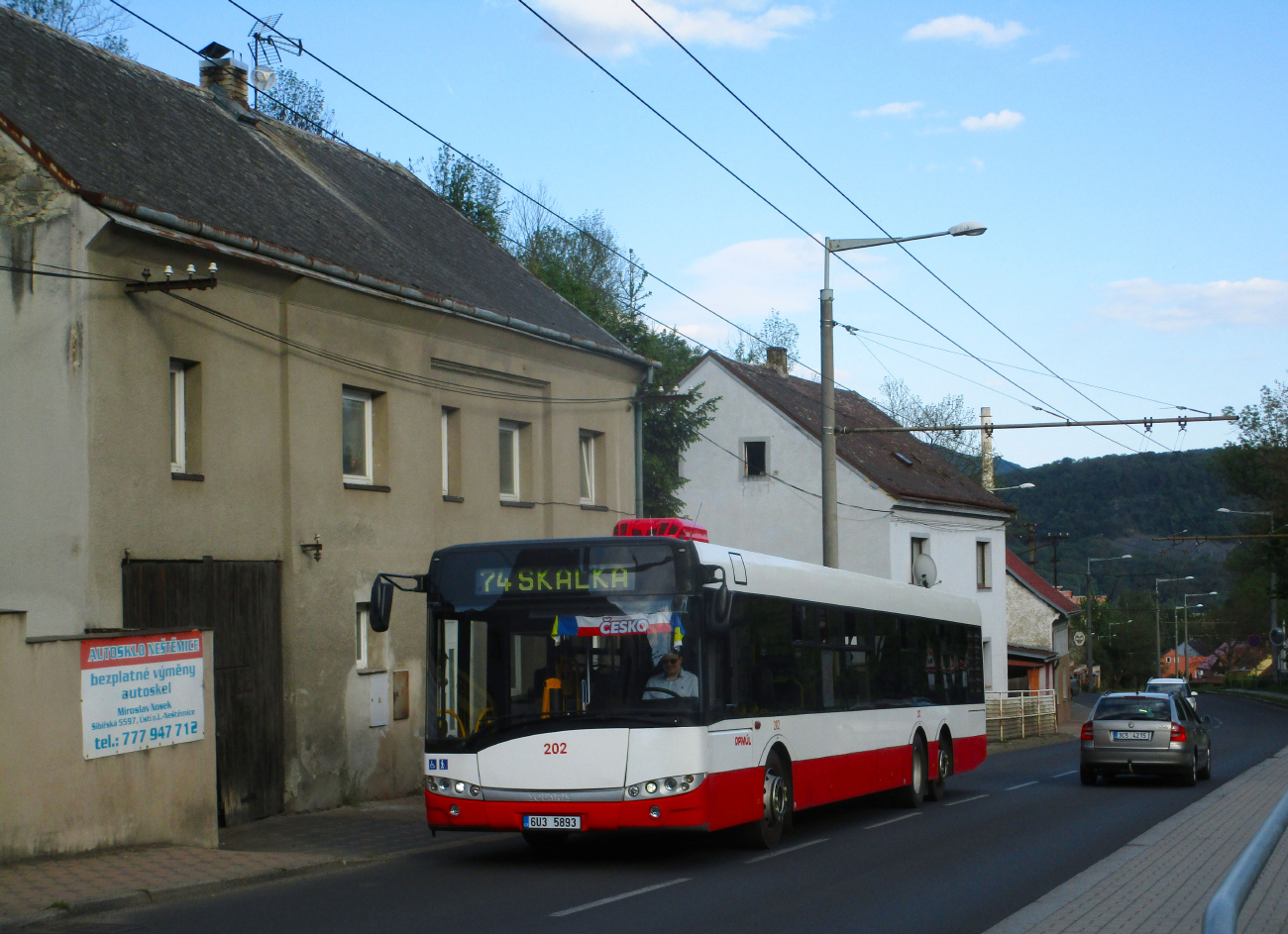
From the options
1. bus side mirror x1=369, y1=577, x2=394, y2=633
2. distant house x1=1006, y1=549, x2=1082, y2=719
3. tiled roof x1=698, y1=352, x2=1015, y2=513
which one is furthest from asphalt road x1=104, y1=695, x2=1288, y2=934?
distant house x1=1006, y1=549, x2=1082, y2=719

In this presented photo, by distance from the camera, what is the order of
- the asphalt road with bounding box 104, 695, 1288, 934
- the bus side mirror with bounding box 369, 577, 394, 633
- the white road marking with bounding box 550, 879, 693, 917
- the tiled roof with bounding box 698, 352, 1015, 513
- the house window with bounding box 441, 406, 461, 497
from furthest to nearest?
the tiled roof with bounding box 698, 352, 1015, 513
the house window with bounding box 441, 406, 461, 497
the bus side mirror with bounding box 369, 577, 394, 633
the white road marking with bounding box 550, 879, 693, 917
the asphalt road with bounding box 104, 695, 1288, 934

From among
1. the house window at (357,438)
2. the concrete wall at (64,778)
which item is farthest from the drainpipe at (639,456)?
the concrete wall at (64,778)

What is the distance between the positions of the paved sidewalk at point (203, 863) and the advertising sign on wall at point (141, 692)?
96 cm

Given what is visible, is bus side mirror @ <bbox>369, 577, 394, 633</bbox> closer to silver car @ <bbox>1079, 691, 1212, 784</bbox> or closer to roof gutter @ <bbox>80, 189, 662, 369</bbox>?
roof gutter @ <bbox>80, 189, 662, 369</bbox>

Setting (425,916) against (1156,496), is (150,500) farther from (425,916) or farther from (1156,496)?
(1156,496)

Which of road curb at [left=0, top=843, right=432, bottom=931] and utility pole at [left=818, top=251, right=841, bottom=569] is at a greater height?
utility pole at [left=818, top=251, right=841, bottom=569]

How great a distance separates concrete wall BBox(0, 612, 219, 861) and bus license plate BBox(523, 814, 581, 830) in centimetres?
329

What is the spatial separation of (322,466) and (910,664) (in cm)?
773

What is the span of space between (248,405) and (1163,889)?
10.5m

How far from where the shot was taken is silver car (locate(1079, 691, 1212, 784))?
2162 centimetres

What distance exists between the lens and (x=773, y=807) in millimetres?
13219

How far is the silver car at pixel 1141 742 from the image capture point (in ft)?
70.9

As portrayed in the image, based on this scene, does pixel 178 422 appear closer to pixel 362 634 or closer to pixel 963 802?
pixel 362 634

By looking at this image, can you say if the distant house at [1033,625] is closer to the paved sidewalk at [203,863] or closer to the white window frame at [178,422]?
the paved sidewalk at [203,863]
